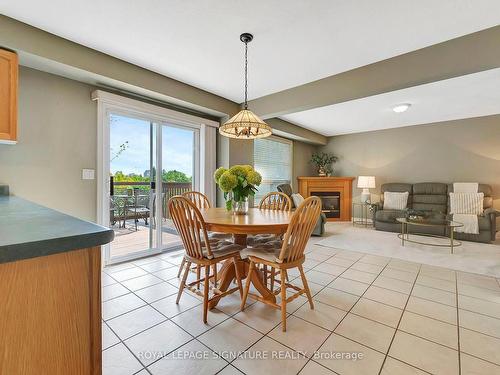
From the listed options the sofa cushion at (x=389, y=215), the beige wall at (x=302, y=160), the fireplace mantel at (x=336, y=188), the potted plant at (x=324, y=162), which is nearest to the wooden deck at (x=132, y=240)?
the beige wall at (x=302, y=160)

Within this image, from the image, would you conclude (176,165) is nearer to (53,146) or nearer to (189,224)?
(53,146)

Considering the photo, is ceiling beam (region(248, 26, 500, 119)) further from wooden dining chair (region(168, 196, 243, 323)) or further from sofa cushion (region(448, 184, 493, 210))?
sofa cushion (region(448, 184, 493, 210))

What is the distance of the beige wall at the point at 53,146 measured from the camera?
7.67ft

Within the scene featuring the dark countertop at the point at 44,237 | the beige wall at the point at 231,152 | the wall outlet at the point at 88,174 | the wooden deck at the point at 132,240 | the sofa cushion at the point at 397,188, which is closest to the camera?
the dark countertop at the point at 44,237

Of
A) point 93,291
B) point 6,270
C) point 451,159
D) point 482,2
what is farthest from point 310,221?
point 451,159

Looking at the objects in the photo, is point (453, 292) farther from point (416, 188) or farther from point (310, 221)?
point (416, 188)

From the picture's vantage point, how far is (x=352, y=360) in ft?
4.77

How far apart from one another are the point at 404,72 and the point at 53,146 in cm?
379

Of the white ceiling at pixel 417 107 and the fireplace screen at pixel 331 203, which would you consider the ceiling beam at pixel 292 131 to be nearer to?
the white ceiling at pixel 417 107

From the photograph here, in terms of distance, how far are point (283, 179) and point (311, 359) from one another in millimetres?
4963

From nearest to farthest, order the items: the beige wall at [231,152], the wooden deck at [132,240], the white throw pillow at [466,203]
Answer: the wooden deck at [132,240] → the beige wall at [231,152] → the white throw pillow at [466,203]

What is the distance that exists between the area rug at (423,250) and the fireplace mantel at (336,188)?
1.61 meters

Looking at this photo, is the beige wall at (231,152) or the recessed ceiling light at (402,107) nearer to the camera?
the beige wall at (231,152)

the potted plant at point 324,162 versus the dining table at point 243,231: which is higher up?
the potted plant at point 324,162
